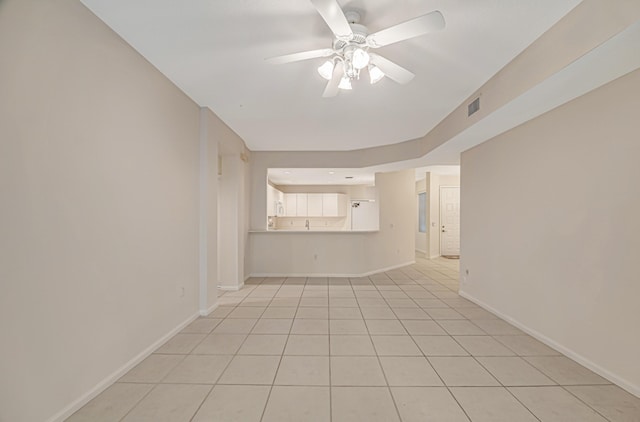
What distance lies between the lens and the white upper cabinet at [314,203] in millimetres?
9148

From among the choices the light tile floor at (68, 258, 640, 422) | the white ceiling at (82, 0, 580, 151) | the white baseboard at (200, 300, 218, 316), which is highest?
the white ceiling at (82, 0, 580, 151)

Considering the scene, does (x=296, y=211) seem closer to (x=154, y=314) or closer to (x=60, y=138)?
(x=154, y=314)

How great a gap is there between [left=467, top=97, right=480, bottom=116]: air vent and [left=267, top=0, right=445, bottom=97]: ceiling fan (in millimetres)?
1150

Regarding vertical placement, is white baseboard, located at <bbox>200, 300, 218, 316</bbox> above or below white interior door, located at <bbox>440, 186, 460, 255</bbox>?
below

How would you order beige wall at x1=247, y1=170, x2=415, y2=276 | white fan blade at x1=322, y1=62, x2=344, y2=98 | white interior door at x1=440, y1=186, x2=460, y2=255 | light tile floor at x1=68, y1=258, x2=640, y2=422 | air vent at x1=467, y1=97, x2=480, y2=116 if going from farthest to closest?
white interior door at x1=440, y1=186, x2=460, y2=255 < beige wall at x1=247, y1=170, x2=415, y2=276 < air vent at x1=467, y1=97, x2=480, y2=116 < white fan blade at x1=322, y1=62, x2=344, y2=98 < light tile floor at x1=68, y1=258, x2=640, y2=422

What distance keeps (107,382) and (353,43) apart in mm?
2931

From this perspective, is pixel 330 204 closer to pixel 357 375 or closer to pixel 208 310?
pixel 208 310

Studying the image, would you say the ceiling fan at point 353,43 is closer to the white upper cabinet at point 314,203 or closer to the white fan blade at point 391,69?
the white fan blade at point 391,69

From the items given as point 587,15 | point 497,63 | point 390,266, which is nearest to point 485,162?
point 497,63

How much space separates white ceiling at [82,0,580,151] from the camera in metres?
1.79

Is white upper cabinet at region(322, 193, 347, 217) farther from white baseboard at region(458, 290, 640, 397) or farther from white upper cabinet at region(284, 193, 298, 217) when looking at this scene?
white baseboard at region(458, 290, 640, 397)

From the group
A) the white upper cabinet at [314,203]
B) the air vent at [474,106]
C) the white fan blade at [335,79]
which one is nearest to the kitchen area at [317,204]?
the white upper cabinet at [314,203]

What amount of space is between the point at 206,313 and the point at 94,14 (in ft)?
9.95

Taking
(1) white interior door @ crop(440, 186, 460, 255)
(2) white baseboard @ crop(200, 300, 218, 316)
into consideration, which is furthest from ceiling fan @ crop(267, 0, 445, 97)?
(1) white interior door @ crop(440, 186, 460, 255)
